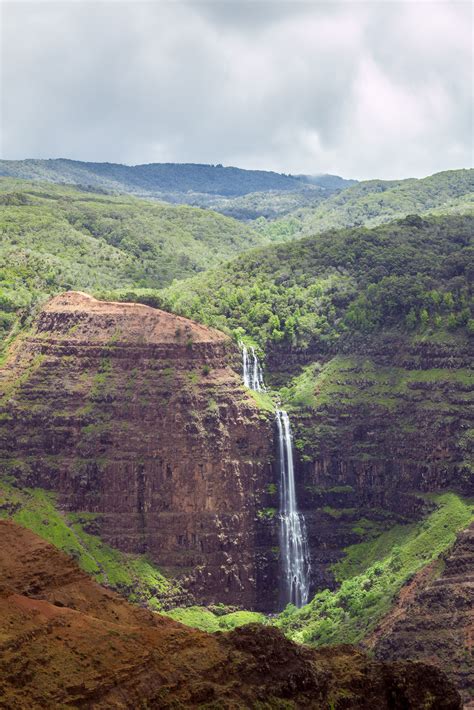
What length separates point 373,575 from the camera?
11812cm

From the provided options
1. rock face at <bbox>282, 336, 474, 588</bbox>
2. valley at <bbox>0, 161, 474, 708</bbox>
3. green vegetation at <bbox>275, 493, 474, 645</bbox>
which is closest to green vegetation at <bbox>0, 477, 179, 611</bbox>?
valley at <bbox>0, 161, 474, 708</bbox>

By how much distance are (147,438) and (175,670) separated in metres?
68.7

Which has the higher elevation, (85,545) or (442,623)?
(85,545)

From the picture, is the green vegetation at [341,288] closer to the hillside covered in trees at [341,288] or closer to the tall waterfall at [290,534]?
the hillside covered in trees at [341,288]

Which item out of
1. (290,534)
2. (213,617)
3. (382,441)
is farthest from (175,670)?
(382,441)

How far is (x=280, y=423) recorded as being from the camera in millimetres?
133375

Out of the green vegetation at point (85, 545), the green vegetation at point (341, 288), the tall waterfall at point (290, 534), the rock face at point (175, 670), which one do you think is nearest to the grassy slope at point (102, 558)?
the green vegetation at point (85, 545)

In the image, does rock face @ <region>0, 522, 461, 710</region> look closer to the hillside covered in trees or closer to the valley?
the valley

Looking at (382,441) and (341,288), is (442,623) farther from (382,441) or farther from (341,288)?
(341,288)

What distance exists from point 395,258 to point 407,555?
42809 millimetres

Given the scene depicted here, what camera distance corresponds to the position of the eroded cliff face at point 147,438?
123 m

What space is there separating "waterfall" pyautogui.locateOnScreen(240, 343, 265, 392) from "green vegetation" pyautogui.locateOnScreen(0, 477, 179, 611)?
76.0 feet

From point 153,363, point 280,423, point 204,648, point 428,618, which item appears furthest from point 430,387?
point 204,648

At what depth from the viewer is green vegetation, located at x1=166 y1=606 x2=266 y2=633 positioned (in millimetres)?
117188
